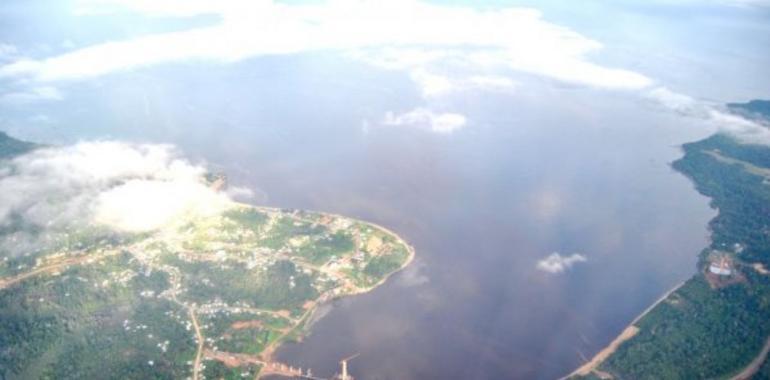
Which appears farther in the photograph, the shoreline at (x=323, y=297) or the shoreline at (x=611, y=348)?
the shoreline at (x=323, y=297)

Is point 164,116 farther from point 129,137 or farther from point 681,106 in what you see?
point 681,106

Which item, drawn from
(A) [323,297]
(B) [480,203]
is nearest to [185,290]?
(A) [323,297]

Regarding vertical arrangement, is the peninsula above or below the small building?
above

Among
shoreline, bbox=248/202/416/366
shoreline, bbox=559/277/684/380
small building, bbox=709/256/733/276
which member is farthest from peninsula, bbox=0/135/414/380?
small building, bbox=709/256/733/276

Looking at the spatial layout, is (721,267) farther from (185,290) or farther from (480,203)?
(185,290)

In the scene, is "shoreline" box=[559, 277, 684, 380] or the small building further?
the small building

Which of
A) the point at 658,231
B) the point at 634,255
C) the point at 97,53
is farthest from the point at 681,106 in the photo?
the point at 97,53

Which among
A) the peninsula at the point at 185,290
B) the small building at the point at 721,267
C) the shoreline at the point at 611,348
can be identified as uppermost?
the peninsula at the point at 185,290

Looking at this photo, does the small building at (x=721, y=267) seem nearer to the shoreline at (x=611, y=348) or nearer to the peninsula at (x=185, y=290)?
the shoreline at (x=611, y=348)

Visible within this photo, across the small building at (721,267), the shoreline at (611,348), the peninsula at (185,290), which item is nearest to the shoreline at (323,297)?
the peninsula at (185,290)

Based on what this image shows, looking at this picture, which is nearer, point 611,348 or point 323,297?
point 611,348

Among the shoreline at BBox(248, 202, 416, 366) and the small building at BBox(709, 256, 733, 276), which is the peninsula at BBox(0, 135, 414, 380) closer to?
the shoreline at BBox(248, 202, 416, 366)
